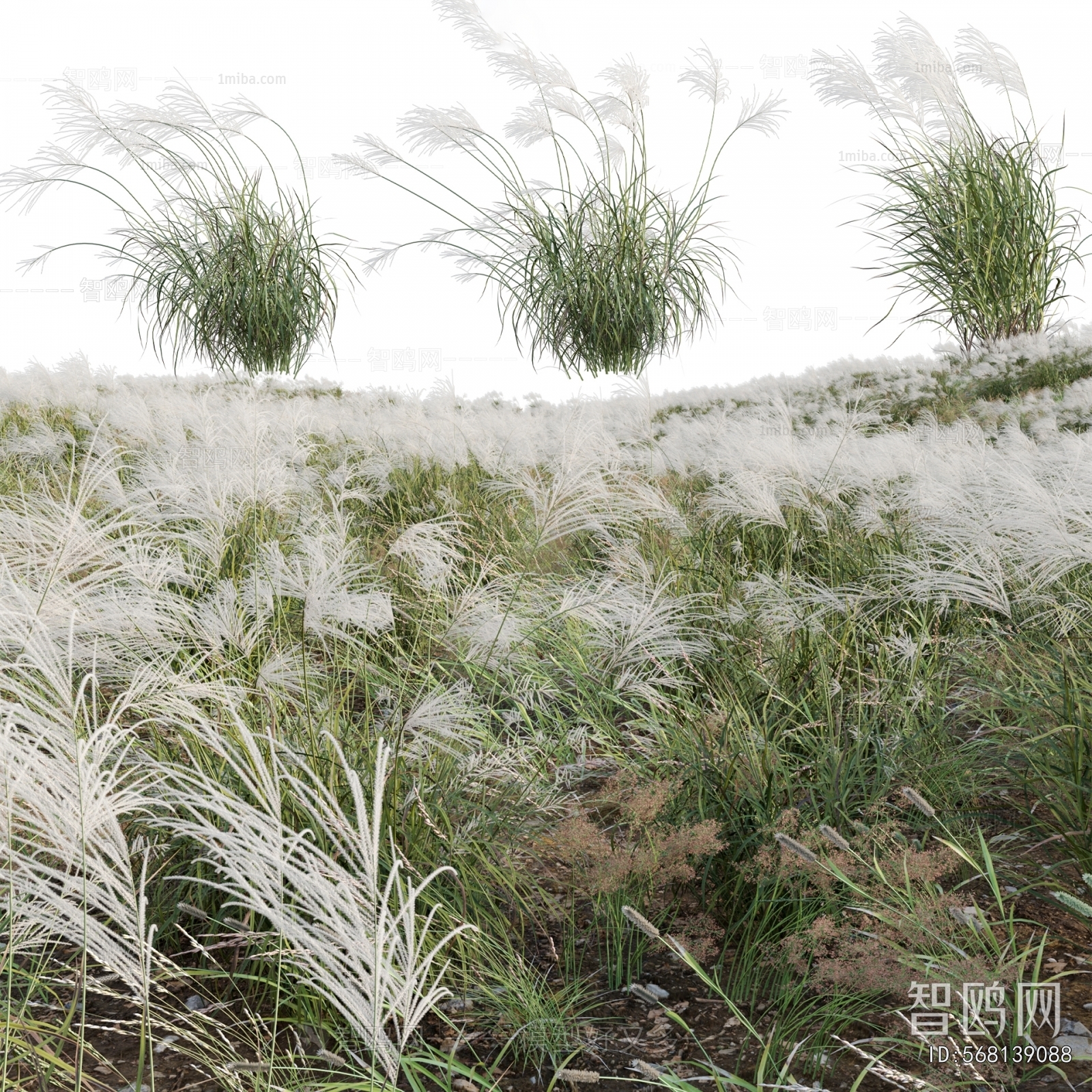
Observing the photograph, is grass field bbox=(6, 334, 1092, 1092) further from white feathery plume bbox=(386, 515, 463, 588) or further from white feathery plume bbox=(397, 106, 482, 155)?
white feathery plume bbox=(397, 106, 482, 155)

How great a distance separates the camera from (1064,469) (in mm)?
3354

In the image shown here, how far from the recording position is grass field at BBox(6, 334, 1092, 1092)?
4.63ft

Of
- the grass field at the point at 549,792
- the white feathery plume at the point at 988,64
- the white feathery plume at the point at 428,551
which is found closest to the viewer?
the grass field at the point at 549,792

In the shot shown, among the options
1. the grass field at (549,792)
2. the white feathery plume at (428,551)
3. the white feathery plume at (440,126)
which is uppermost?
the white feathery plume at (440,126)

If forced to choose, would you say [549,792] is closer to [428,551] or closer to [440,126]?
[428,551]

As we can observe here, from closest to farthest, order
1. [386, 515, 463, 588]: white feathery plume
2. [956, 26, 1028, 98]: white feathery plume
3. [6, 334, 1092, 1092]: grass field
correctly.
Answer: [6, 334, 1092, 1092]: grass field
[386, 515, 463, 588]: white feathery plume
[956, 26, 1028, 98]: white feathery plume

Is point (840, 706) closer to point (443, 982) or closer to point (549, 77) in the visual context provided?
point (443, 982)

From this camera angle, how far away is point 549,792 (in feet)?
7.59

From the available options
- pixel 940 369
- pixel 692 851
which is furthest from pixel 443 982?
pixel 940 369

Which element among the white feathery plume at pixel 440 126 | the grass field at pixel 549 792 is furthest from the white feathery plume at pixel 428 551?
the white feathery plume at pixel 440 126

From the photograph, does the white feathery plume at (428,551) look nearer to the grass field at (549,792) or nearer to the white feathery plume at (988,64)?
the grass field at (549,792)

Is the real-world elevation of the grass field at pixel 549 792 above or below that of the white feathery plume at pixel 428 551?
below

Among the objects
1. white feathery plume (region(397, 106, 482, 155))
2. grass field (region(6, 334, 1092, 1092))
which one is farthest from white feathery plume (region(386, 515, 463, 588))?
white feathery plume (region(397, 106, 482, 155))

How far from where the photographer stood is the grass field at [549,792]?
141cm
